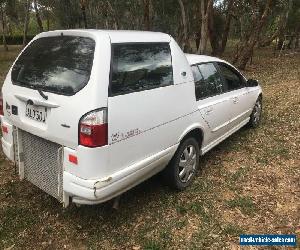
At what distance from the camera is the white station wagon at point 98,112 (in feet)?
11.1

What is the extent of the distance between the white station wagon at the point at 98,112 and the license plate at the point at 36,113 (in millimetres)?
10

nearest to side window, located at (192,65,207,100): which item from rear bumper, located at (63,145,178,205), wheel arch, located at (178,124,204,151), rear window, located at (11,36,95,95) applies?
wheel arch, located at (178,124,204,151)

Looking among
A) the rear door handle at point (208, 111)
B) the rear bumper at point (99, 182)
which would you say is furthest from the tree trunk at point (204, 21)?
the rear bumper at point (99, 182)

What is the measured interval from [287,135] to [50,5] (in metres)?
28.6

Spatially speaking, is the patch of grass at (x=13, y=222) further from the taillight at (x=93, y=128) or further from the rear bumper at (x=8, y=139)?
the taillight at (x=93, y=128)

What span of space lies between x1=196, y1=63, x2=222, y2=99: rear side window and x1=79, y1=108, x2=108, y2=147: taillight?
201 centimetres

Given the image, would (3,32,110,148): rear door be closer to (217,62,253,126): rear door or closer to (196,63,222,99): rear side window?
(196,63,222,99): rear side window

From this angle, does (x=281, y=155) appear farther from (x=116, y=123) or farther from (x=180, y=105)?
(x=116, y=123)

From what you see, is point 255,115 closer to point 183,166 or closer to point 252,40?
point 183,166

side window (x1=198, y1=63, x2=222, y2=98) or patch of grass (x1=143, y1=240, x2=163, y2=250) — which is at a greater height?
side window (x1=198, y1=63, x2=222, y2=98)

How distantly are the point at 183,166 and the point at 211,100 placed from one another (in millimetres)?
1088

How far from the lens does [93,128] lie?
3.29 metres

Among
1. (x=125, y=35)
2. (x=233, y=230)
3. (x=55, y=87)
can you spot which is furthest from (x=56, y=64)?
(x=233, y=230)

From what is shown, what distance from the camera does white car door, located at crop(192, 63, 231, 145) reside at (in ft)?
16.4
